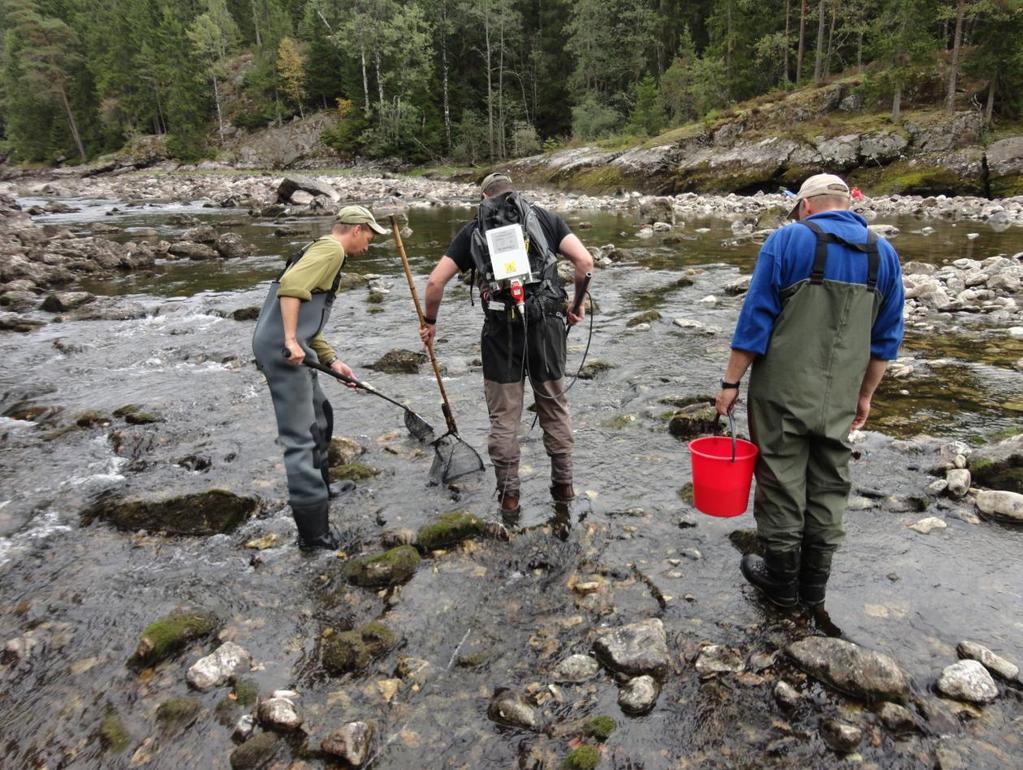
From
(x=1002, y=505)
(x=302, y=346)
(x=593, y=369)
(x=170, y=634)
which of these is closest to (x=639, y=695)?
(x=170, y=634)

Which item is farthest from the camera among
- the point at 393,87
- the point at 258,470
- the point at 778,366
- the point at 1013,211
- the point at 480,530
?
the point at 393,87

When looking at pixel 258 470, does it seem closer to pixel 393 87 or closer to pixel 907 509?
pixel 907 509

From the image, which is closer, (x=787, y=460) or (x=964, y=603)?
(x=787, y=460)

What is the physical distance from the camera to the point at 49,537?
578cm

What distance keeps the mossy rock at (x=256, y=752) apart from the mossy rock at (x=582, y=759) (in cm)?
161

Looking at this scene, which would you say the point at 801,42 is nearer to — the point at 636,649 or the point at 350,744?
the point at 636,649

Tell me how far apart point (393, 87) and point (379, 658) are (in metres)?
79.6

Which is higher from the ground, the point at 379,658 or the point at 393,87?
the point at 393,87

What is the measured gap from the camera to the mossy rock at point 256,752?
3.39 m

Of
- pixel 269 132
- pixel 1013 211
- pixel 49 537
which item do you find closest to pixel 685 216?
pixel 1013 211

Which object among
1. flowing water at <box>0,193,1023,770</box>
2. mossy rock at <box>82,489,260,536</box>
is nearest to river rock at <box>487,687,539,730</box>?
flowing water at <box>0,193,1023,770</box>

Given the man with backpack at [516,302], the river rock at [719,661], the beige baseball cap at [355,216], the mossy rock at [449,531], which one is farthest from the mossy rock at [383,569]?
the beige baseball cap at [355,216]

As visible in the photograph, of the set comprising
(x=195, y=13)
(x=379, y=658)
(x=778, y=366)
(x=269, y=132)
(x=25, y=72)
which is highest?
(x=195, y=13)

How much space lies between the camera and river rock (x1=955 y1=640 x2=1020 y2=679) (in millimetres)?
3691
